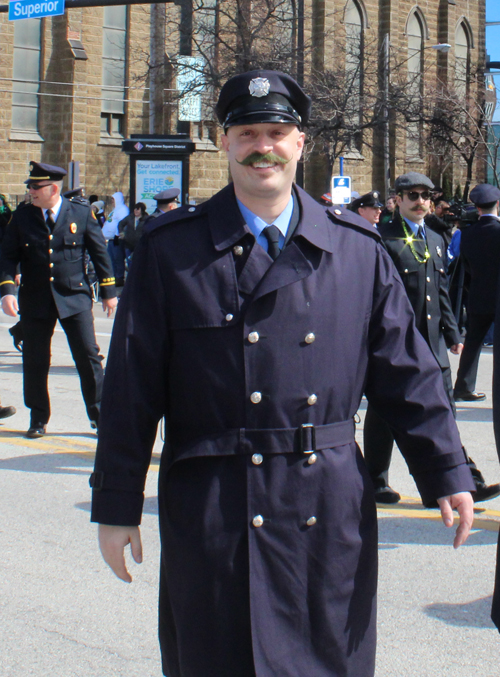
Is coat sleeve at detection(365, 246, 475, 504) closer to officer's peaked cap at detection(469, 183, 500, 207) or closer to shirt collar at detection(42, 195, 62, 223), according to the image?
shirt collar at detection(42, 195, 62, 223)

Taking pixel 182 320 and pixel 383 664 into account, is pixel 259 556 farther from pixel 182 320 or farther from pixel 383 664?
pixel 383 664

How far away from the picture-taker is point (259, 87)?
269cm

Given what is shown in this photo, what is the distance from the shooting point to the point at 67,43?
3538 cm

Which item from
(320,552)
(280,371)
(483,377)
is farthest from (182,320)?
(483,377)

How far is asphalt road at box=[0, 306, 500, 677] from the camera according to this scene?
3.78 metres

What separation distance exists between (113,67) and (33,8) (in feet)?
67.8

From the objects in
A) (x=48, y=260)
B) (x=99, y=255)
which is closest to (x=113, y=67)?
(x=99, y=255)

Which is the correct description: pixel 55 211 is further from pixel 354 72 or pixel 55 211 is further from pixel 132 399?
pixel 354 72

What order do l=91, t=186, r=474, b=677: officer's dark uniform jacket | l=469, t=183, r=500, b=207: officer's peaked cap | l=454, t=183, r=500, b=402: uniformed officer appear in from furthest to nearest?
l=454, t=183, r=500, b=402: uniformed officer
l=469, t=183, r=500, b=207: officer's peaked cap
l=91, t=186, r=474, b=677: officer's dark uniform jacket

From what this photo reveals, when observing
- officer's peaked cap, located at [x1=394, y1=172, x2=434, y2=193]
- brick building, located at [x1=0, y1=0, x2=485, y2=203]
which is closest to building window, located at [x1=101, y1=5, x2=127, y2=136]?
brick building, located at [x1=0, y1=0, x2=485, y2=203]

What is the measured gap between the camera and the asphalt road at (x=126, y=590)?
3775 millimetres

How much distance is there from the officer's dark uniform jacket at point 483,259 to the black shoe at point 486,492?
3.72 meters

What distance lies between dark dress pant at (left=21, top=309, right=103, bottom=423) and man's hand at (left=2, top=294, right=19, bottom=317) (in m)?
0.20

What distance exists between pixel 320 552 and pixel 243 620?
26 cm
